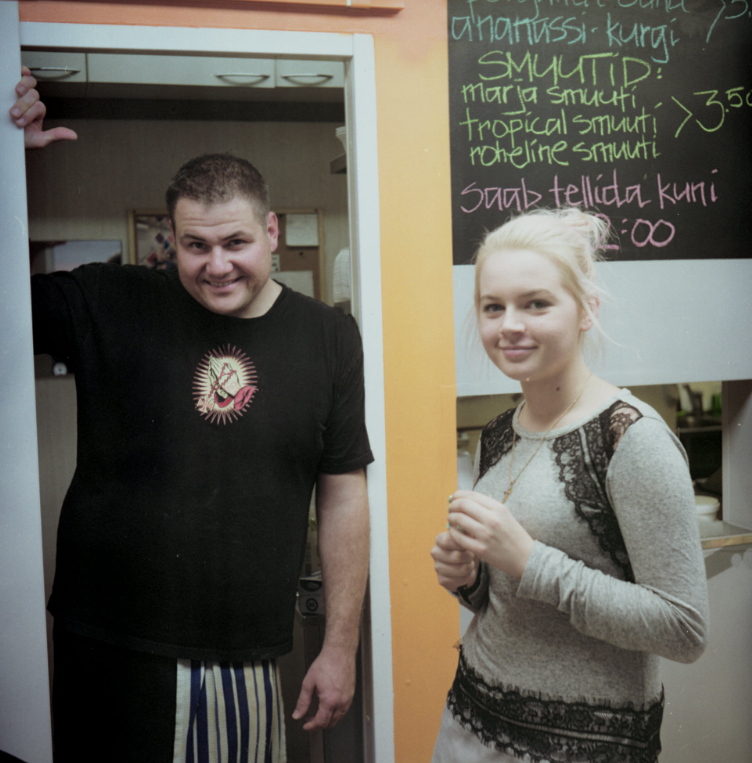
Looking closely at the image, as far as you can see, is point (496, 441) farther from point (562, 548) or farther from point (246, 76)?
point (246, 76)

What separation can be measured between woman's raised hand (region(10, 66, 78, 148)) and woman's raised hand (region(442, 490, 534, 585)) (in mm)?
1079

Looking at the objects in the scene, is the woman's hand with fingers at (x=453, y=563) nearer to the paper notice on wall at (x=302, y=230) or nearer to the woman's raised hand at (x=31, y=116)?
the paper notice on wall at (x=302, y=230)

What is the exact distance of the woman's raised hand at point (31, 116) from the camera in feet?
4.45

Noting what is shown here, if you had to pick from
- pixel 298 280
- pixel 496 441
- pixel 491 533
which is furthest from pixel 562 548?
pixel 298 280

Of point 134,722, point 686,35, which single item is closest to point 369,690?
point 134,722

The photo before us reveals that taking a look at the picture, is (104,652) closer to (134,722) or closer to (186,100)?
(134,722)

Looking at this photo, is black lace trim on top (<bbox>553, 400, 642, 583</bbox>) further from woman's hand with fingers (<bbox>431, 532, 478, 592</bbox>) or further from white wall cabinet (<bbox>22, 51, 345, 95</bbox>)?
white wall cabinet (<bbox>22, 51, 345, 95</bbox>)

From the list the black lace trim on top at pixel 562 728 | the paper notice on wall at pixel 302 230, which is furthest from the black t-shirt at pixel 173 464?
the black lace trim on top at pixel 562 728

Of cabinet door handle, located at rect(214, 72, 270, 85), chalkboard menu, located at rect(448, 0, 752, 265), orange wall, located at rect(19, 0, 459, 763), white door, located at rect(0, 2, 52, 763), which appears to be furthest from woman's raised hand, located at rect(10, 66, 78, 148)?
chalkboard menu, located at rect(448, 0, 752, 265)

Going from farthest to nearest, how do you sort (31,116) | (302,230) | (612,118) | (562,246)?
(612,118) < (302,230) < (31,116) < (562,246)

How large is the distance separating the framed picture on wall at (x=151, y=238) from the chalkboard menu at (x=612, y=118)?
64 cm

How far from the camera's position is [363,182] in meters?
1.50

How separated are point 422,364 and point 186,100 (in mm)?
764

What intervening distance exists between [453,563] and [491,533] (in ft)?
0.42
